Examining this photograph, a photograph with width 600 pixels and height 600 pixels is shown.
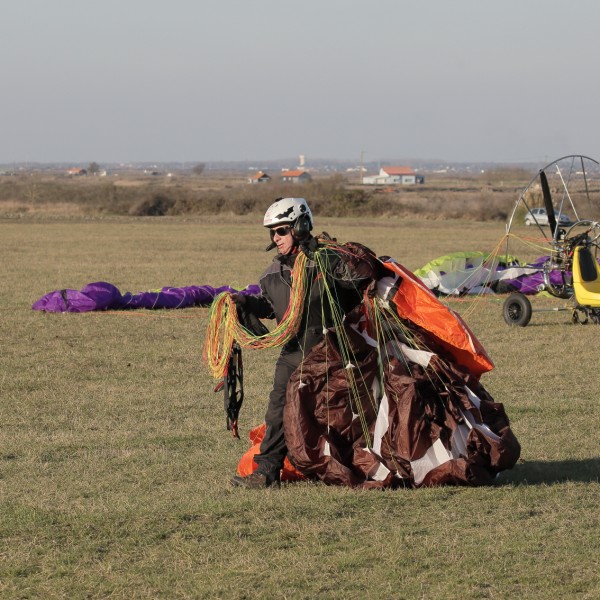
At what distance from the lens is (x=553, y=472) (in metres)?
6.41

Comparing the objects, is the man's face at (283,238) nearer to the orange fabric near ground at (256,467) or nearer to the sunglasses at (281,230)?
the sunglasses at (281,230)

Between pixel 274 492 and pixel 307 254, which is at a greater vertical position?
pixel 307 254

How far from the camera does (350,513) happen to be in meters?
5.36

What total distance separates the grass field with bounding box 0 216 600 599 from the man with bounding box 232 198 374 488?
25 cm

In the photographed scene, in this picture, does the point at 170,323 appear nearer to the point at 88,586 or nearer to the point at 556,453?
the point at 556,453

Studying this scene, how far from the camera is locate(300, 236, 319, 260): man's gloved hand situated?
577 cm

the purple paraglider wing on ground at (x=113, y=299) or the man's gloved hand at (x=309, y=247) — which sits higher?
the man's gloved hand at (x=309, y=247)

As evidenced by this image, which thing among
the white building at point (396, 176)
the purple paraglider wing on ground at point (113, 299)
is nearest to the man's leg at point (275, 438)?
the purple paraglider wing on ground at point (113, 299)

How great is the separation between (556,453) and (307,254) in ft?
7.85

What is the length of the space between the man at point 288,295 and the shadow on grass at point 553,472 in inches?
52.9

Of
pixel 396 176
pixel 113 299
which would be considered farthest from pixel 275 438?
pixel 396 176

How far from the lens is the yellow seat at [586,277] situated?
13047mm

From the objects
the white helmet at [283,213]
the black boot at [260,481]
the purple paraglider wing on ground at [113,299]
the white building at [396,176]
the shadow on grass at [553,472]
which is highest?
the white helmet at [283,213]

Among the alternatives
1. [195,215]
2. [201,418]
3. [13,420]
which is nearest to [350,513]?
[201,418]
